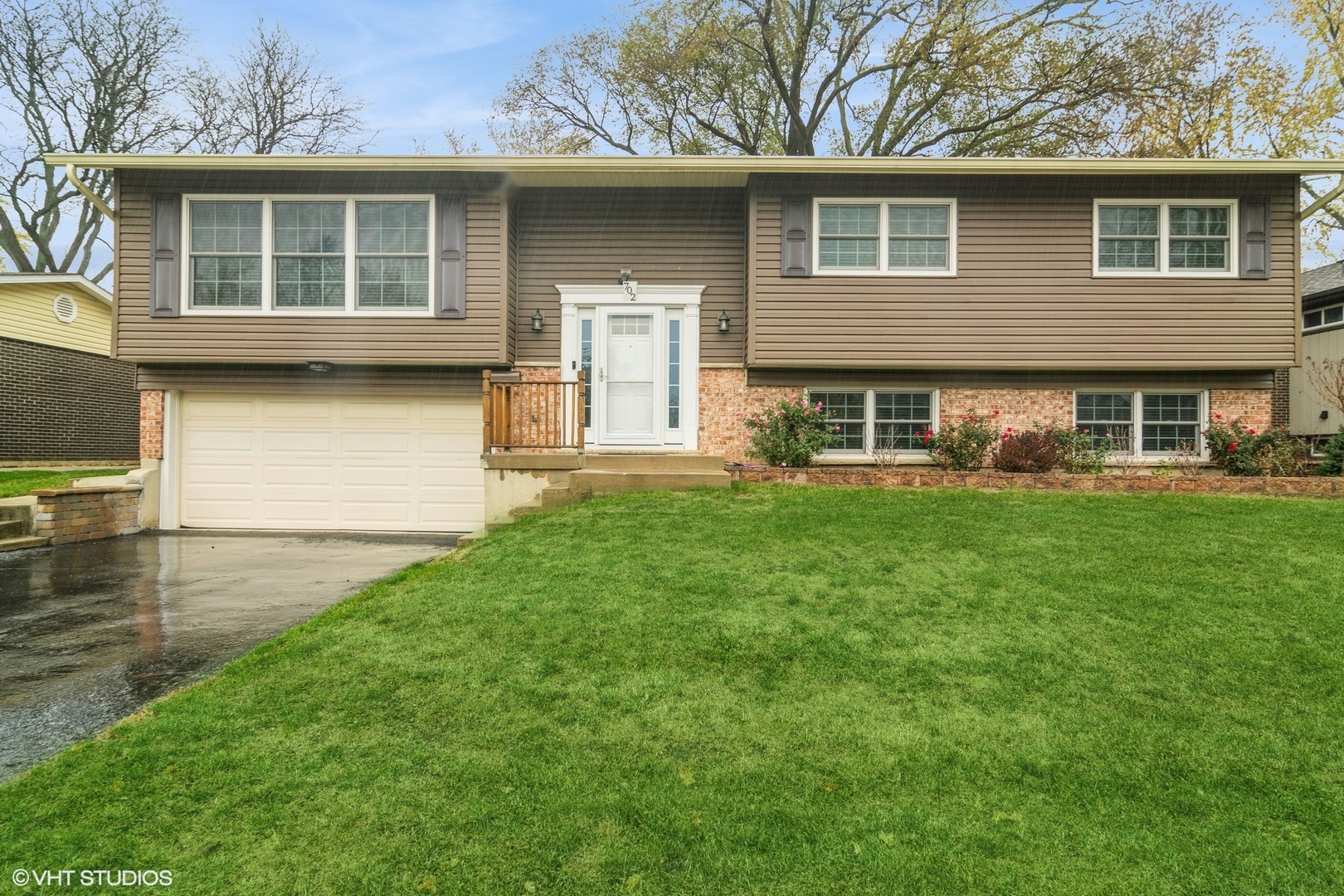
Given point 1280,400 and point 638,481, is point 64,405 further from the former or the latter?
point 1280,400

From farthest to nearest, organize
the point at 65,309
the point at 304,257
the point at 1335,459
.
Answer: the point at 65,309
the point at 304,257
the point at 1335,459

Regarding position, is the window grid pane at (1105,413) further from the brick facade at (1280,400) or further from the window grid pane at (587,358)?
the window grid pane at (587,358)

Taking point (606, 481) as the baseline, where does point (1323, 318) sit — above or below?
above

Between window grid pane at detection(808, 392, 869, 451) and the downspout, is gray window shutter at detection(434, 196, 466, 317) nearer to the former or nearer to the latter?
the downspout

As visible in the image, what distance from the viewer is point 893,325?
9.73 m

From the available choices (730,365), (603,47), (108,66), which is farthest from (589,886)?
(108,66)

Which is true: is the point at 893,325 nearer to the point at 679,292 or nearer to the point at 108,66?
the point at 679,292

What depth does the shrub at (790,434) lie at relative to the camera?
922 cm

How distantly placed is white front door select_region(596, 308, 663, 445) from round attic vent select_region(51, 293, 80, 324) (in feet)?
45.1

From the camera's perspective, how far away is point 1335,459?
907cm

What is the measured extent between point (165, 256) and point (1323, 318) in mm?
20078

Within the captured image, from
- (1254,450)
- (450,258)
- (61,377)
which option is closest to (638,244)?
(450,258)

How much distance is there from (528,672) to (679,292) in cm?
739

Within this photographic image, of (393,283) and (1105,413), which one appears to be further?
(1105,413)
